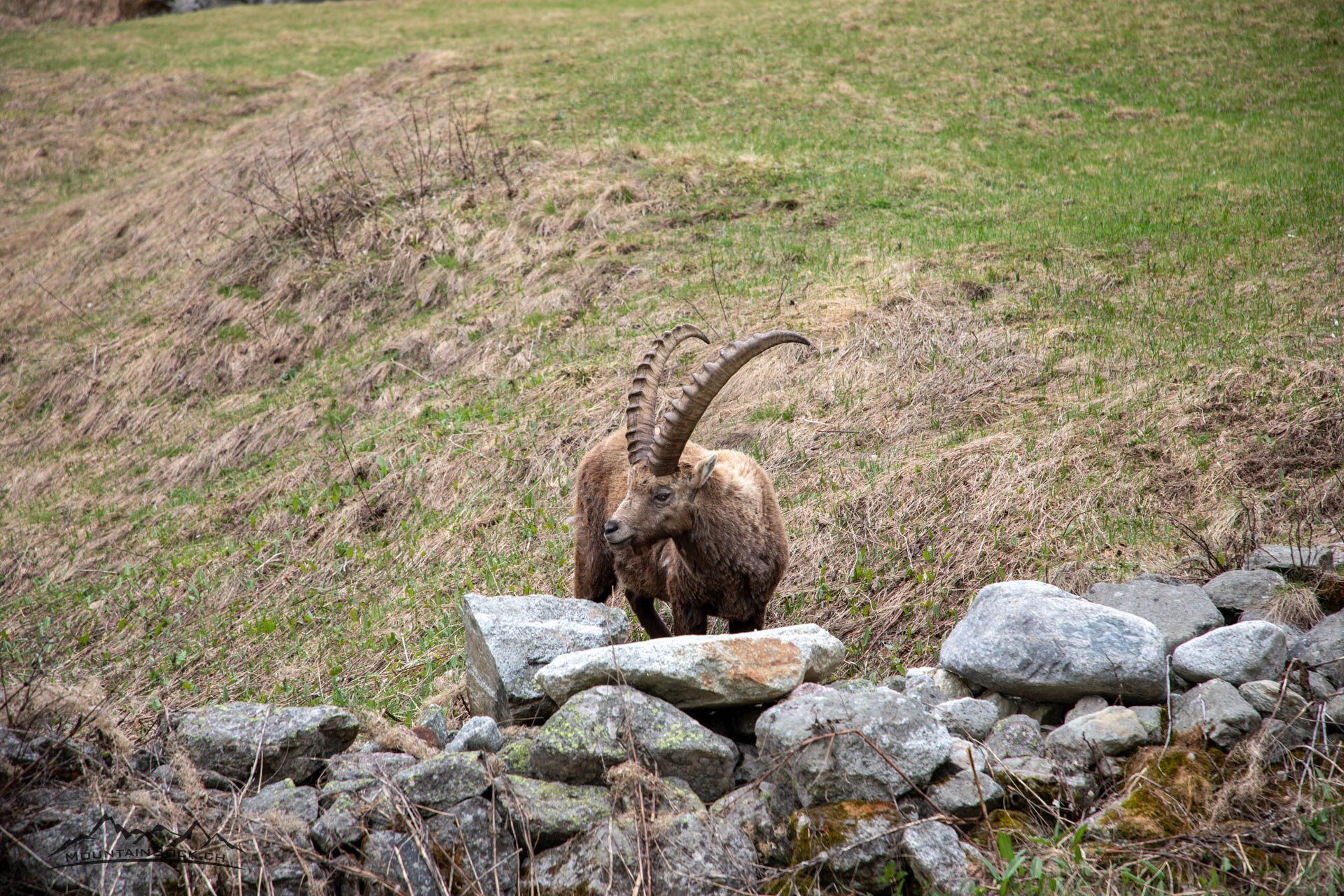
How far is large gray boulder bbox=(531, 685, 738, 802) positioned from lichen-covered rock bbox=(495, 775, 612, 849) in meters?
0.11

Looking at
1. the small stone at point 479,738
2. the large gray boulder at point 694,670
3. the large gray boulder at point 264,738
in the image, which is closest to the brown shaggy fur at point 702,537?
the large gray boulder at point 694,670

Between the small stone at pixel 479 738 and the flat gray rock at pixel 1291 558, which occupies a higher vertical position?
the flat gray rock at pixel 1291 558

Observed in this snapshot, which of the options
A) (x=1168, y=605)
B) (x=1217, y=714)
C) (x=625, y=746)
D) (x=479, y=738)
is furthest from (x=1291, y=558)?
(x=479, y=738)

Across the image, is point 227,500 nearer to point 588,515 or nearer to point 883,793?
point 588,515

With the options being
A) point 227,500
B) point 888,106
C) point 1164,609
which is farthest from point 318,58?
point 1164,609

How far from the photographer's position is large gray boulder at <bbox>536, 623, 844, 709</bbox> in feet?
14.7

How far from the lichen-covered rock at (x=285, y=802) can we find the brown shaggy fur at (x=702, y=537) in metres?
2.54

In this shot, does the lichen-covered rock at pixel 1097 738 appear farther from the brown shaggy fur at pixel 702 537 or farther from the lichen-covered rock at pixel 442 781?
the lichen-covered rock at pixel 442 781

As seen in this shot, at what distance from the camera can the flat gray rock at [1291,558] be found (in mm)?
5371

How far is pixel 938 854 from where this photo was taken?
12.1 feet

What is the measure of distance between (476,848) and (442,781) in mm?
327

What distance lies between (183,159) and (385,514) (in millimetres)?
17804

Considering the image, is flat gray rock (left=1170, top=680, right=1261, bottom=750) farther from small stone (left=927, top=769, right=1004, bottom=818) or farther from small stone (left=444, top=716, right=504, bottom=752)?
small stone (left=444, top=716, right=504, bottom=752)

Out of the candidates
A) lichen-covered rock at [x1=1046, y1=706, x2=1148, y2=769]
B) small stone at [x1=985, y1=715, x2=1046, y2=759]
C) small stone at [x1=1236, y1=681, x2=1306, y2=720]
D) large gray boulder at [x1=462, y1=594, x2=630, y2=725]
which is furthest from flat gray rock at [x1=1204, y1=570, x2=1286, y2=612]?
large gray boulder at [x1=462, y1=594, x2=630, y2=725]
